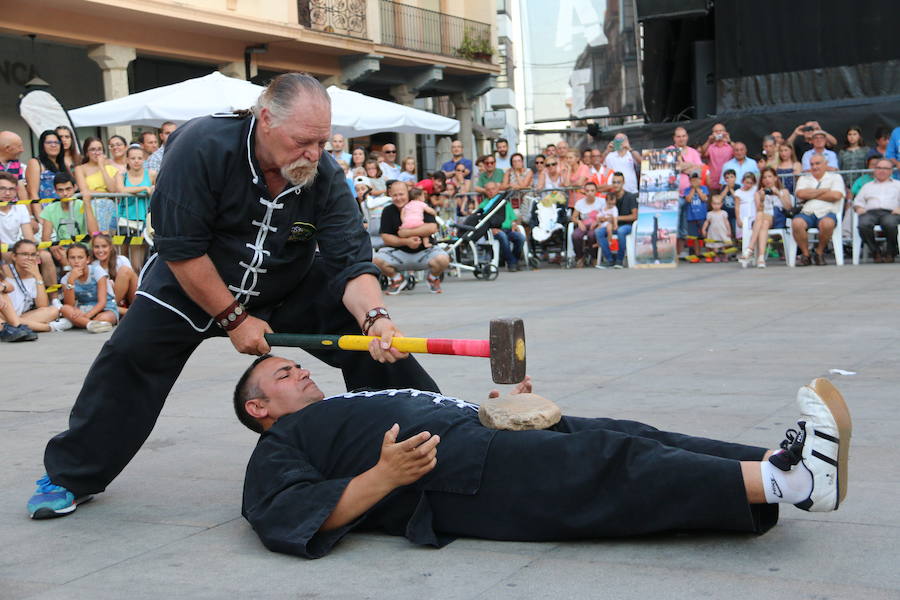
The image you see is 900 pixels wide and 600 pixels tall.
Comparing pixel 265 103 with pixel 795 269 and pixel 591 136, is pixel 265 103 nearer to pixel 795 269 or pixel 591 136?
pixel 795 269

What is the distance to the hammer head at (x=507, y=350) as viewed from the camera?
3.45 meters

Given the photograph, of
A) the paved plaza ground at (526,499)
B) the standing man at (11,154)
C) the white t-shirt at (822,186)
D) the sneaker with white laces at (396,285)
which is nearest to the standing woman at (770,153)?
the white t-shirt at (822,186)

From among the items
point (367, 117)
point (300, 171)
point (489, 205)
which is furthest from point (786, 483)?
point (367, 117)

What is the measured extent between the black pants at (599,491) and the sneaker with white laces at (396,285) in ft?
32.3

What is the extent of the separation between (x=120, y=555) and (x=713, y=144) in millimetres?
13833

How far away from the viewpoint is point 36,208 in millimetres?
11242

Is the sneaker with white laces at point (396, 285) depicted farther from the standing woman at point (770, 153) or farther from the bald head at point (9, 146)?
the standing woman at point (770, 153)

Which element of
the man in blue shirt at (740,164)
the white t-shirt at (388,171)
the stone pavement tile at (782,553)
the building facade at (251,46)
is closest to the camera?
the stone pavement tile at (782,553)

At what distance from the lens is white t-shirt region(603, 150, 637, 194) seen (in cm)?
1590

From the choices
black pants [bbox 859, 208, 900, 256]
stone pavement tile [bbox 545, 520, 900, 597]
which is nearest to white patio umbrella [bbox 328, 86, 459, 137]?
black pants [bbox 859, 208, 900, 256]

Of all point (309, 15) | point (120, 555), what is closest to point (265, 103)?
point (120, 555)

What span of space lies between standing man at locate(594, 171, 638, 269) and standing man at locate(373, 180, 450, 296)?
3.66 metres

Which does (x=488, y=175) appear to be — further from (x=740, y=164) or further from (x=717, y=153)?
(x=740, y=164)

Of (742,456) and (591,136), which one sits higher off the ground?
(591,136)
